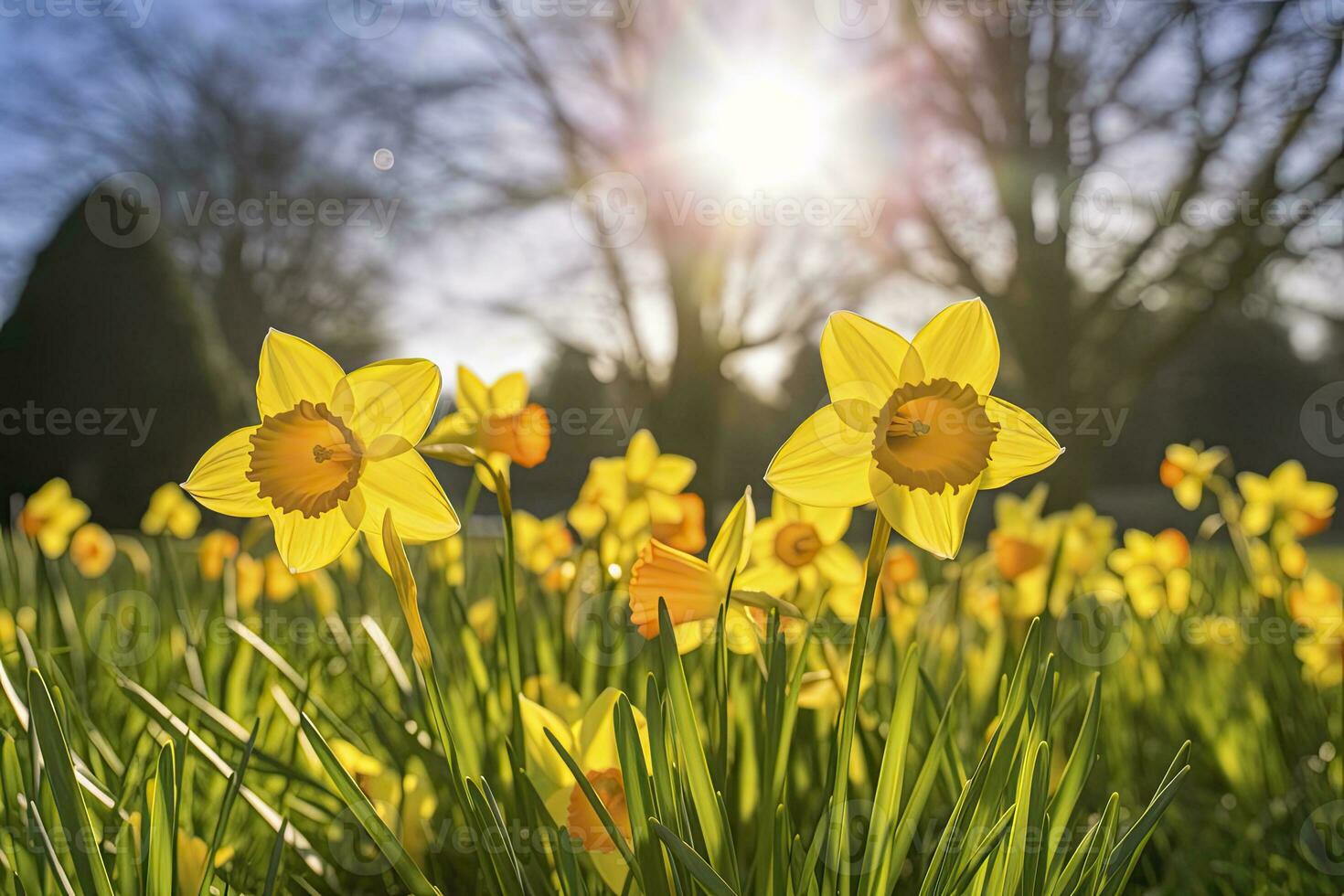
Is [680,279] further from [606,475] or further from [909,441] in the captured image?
[909,441]

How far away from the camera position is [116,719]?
5.68ft

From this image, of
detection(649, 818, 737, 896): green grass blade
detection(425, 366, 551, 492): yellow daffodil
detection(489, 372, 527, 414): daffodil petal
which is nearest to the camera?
detection(649, 818, 737, 896): green grass blade

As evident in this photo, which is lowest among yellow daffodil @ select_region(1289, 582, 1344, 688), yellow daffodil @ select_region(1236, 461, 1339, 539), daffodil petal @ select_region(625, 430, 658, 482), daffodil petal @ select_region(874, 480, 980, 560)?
yellow daffodil @ select_region(1289, 582, 1344, 688)

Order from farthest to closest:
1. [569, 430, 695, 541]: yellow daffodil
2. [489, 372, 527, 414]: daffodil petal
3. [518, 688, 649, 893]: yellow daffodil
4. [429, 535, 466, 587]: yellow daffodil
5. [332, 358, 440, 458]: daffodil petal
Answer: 1. [429, 535, 466, 587]: yellow daffodil
2. [569, 430, 695, 541]: yellow daffodil
3. [489, 372, 527, 414]: daffodil petal
4. [518, 688, 649, 893]: yellow daffodil
5. [332, 358, 440, 458]: daffodil petal

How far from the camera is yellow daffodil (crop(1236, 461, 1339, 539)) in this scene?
212 cm

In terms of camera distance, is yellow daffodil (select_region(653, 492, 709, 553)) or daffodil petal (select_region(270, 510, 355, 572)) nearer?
daffodil petal (select_region(270, 510, 355, 572))

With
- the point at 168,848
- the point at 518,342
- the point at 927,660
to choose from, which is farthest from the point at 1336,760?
the point at 518,342

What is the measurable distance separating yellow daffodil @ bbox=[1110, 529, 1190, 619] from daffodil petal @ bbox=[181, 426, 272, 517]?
6.43 ft

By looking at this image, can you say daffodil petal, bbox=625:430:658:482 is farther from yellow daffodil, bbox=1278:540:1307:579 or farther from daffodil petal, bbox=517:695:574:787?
yellow daffodil, bbox=1278:540:1307:579

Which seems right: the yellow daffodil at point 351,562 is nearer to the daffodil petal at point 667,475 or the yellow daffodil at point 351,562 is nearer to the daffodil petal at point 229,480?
the daffodil petal at point 667,475

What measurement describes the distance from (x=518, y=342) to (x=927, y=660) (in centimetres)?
895

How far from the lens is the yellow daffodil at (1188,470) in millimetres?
2000

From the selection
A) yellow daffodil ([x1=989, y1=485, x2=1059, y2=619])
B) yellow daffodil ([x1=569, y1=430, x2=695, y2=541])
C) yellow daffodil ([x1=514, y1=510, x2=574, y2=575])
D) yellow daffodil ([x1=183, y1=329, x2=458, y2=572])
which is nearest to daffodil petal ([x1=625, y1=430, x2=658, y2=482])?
yellow daffodil ([x1=569, y1=430, x2=695, y2=541])

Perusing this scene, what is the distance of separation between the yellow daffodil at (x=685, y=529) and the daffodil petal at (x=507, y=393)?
0.29 meters
